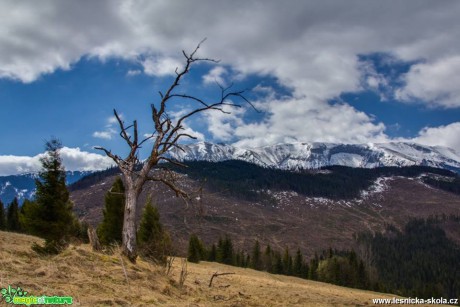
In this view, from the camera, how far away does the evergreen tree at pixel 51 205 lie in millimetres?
24000

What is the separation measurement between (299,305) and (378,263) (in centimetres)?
19855

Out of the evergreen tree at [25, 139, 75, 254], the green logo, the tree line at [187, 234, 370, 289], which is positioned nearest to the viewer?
the green logo

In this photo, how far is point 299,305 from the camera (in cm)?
1326

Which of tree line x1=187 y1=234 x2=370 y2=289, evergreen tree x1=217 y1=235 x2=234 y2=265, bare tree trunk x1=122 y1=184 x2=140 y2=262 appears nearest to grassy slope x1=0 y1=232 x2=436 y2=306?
bare tree trunk x1=122 y1=184 x2=140 y2=262

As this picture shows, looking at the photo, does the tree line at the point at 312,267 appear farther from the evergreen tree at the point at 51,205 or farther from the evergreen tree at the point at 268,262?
the evergreen tree at the point at 51,205

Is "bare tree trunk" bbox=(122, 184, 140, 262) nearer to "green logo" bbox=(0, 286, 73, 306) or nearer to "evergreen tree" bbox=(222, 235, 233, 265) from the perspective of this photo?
"green logo" bbox=(0, 286, 73, 306)

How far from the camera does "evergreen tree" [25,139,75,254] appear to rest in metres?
24.0

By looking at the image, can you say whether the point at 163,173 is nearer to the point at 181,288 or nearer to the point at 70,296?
the point at 181,288

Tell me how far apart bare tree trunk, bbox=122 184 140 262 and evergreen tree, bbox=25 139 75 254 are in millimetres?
12786

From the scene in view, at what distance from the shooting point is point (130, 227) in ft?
42.9

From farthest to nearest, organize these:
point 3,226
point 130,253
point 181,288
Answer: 1. point 3,226
2. point 130,253
3. point 181,288

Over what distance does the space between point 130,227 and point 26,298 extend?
6.05 meters

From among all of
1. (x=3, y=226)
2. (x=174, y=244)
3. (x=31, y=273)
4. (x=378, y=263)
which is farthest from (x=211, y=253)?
(x=378, y=263)

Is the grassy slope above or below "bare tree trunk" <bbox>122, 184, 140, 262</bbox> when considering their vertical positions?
below
